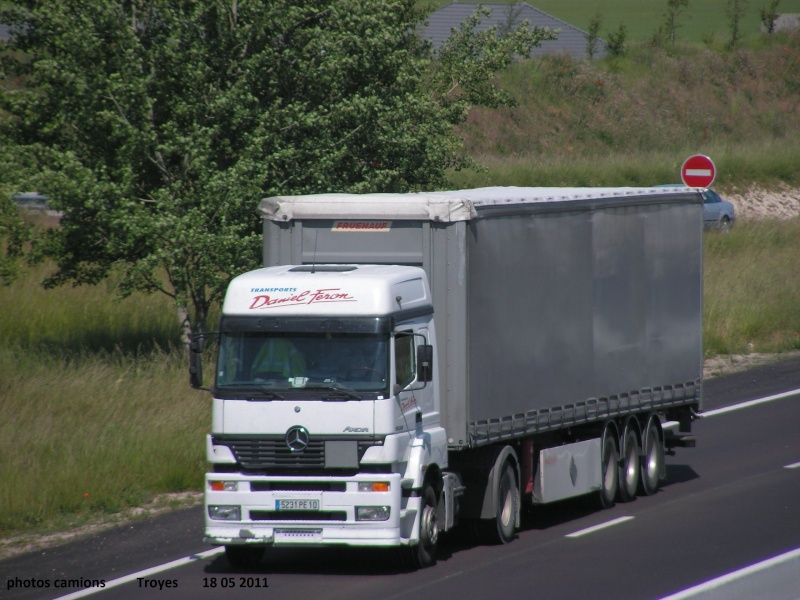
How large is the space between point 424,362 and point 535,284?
2.32 m

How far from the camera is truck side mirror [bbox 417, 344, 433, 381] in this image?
35.6ft

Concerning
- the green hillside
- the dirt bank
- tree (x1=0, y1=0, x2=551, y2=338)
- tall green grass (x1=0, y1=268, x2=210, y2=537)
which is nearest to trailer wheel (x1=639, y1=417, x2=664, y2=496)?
tall green grass (x1=0, y1=268, x2=210, y2=537)

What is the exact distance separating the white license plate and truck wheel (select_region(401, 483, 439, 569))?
987mm

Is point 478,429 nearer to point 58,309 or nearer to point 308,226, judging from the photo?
point 308,226

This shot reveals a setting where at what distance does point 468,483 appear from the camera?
39.9 feet

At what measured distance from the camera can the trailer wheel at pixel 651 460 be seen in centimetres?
1507

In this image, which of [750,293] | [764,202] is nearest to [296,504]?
[750,293]

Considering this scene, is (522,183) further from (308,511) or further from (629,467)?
(308,511)

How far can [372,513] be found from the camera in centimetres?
1046

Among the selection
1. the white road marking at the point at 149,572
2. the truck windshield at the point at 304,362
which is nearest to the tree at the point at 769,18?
the white road marking at the point at 149,572

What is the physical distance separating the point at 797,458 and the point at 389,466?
26.7 ft

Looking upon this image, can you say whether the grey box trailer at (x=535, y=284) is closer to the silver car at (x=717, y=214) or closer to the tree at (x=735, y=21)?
the silver car at (x=717, y=214)

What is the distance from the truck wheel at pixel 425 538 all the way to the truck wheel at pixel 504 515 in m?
1.03

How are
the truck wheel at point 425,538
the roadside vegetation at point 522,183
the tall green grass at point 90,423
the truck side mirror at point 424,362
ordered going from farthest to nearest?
the roadside vegetation at point 522,183 < the tall green grass at point 90,423 < the truck wheel at point 425,538 < the truck side mirror at point 424,362
